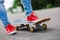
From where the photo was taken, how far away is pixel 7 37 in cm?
430

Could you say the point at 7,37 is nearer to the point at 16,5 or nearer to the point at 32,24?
the point at 32,24

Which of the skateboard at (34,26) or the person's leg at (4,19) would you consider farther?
the skateboard at (34,26)

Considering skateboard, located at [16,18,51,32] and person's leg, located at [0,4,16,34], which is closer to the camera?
person's leg, located at [0,4,16,34]

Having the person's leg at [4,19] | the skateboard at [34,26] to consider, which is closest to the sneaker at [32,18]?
the skateboard at [34,26]

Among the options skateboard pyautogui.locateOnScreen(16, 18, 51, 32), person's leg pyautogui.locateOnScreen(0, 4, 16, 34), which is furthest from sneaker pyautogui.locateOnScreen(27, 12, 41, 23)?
person's leg pyautogui.locateOnScreen(0, 4, 16, 34)

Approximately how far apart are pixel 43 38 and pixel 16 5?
391 inches

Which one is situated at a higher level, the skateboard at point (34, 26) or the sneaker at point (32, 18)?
the sneaker at point (32, 18)

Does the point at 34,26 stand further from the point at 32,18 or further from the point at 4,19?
the point at 4,19

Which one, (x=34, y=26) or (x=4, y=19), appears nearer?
(x=4, y=19)

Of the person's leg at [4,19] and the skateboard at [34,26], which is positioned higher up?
the person's leg at [4,19]

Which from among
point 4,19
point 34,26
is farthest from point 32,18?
point 4,19

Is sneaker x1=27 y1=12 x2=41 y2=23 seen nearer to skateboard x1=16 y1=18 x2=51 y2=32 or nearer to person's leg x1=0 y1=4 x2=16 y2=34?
skateboard x1=16 y1=18 x2=51 y2=32

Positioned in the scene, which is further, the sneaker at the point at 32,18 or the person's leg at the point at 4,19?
the sneaker at the point at 32,18

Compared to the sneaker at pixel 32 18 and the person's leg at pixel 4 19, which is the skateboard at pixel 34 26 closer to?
the sneaker at pixel 32 18
